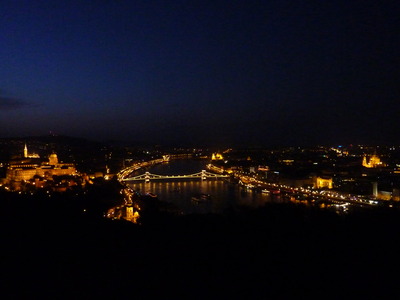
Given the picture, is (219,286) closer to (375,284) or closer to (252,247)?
(252,247)

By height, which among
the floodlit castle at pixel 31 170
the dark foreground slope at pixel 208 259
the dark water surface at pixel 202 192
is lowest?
the dark water surface at pixel 202 192

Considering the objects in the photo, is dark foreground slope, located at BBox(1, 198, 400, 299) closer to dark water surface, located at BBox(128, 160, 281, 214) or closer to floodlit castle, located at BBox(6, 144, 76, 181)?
dark water surface, located at BBox(128, 160, 281, 214)

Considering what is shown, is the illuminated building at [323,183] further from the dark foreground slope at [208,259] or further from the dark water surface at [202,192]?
the dark foreground slope at [208,259]

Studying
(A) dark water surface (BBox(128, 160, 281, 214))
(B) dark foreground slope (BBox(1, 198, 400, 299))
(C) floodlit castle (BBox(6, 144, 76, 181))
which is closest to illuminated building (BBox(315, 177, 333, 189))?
(A) dark water surface (BBox(128, 160, 281, 214))

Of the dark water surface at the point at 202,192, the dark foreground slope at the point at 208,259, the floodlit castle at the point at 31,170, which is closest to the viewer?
the dark foreground slope at the point at 208,259

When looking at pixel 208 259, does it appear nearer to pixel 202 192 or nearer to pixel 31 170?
pixel 202 192

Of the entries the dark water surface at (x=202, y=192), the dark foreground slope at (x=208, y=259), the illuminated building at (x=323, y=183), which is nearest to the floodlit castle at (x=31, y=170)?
the dark water surface at (x=202, y=192)

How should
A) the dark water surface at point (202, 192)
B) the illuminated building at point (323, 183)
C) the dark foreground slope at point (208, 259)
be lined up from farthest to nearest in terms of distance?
the illuminated building at point (323, 183) < the dark water surface at point (202, 192) < the dark foreground slope at point (208, 259)

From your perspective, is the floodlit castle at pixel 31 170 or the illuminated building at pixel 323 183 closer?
the illuminated building at pixel 323 183
